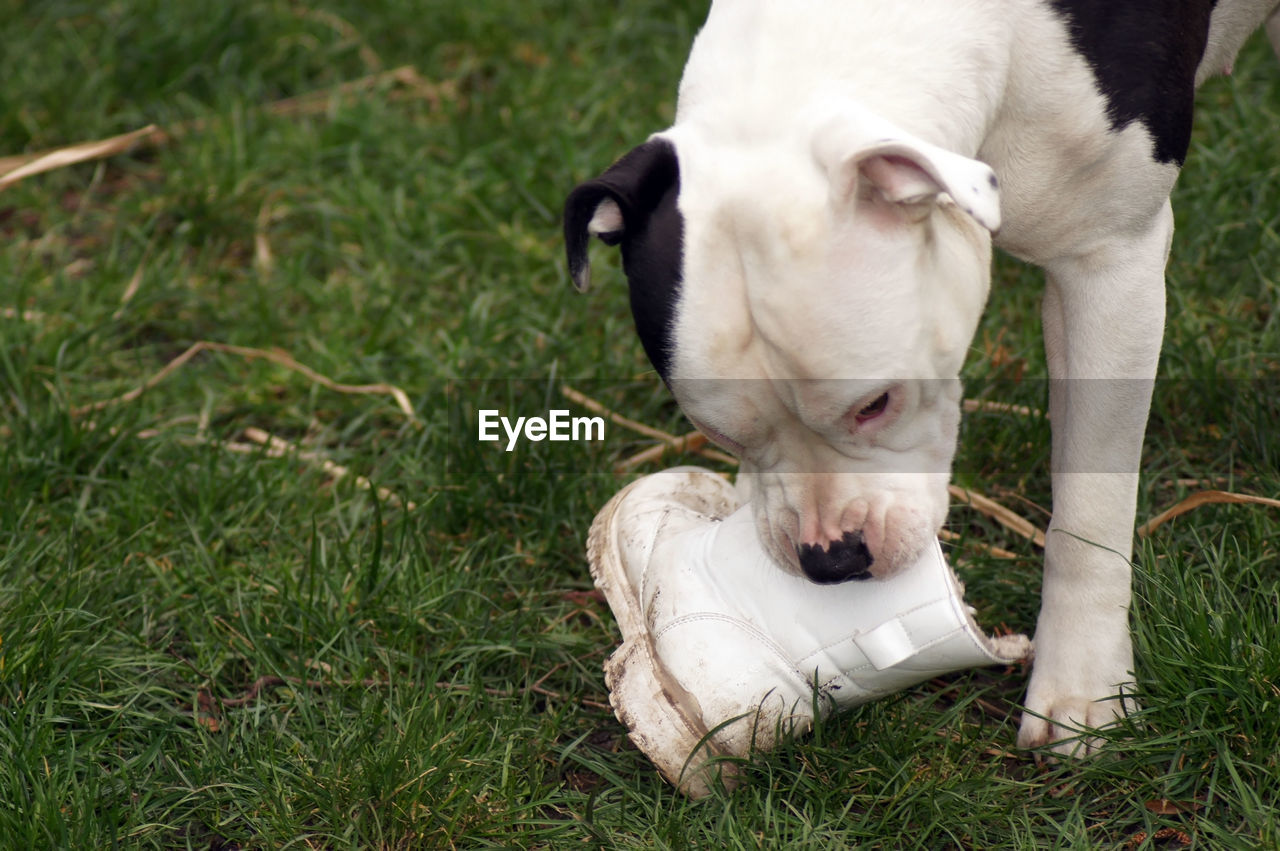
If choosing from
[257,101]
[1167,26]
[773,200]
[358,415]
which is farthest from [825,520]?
[257,101]

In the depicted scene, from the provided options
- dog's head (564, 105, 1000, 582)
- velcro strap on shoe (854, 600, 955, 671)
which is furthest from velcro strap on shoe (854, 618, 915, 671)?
dog's head (564, 105, 1000, 582)

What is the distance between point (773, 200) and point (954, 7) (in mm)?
530

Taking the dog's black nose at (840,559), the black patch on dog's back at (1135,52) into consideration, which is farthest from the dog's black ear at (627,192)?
the black patch on dog's back at (1135,52)

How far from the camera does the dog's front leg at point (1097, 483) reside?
2701 mm

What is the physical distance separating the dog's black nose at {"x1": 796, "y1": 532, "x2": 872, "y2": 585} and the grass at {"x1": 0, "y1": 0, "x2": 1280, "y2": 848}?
364mm

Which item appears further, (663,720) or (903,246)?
(663,720)

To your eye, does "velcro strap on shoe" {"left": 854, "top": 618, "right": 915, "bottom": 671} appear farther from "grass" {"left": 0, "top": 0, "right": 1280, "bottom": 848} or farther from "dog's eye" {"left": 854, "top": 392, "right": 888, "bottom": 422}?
"dog's eye" {"left": 854, "top": 392, "right": 888, "bottom": 422}

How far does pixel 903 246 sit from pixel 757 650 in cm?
79

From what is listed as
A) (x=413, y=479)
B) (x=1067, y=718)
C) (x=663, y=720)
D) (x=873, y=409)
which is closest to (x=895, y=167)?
(x=873, y=409)

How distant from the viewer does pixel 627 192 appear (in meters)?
2.35

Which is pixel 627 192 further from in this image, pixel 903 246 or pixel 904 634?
pixel 904 634

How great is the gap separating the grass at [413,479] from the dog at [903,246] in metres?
0.31

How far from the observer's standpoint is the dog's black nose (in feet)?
8.13

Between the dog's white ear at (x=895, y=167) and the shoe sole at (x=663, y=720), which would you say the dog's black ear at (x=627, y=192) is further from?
the shoe sole at (x=663, y=720)
